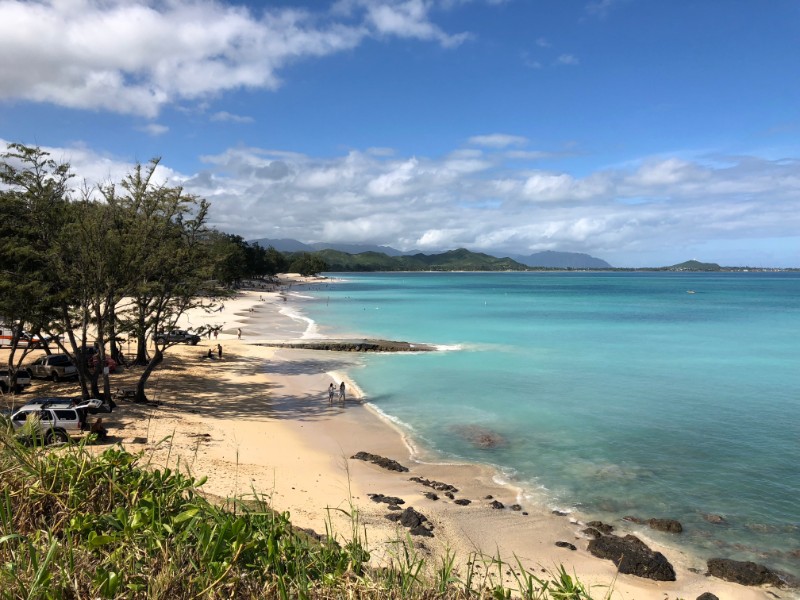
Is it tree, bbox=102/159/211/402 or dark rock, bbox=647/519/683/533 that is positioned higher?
tree, bbox=102/159/211/402

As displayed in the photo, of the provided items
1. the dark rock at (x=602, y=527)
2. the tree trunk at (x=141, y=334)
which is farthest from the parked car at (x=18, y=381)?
the dark rock at (x=602, y=527)

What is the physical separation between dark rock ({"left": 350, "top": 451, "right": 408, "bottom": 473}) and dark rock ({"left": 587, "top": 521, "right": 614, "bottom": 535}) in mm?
6448

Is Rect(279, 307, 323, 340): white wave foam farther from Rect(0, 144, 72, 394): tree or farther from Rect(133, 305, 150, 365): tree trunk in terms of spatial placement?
Rect(0, 144, 72, 394): tree

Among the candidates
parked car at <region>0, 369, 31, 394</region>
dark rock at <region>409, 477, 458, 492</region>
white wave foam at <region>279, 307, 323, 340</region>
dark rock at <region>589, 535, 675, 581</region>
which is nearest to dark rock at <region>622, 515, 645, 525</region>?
dark rock at <region>589, 535, 675, 581</region>

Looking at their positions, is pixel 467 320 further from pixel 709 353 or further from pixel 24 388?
pixel 24 388

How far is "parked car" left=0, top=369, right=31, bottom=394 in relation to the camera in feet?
75.7

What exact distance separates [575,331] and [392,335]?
23.0m

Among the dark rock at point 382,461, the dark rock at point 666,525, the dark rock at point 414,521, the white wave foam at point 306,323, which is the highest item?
the white wave foam at point 306,323

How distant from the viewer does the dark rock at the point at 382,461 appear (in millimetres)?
18031

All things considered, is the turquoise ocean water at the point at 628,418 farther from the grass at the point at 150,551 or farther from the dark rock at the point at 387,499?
the grass at the point at 150,551

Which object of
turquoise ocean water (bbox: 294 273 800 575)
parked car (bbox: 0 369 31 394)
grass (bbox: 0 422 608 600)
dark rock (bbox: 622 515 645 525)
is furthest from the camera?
parked car (bbox: 0 369 31 394)

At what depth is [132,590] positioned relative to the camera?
319cm

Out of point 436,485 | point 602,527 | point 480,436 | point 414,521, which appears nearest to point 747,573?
point 602,527

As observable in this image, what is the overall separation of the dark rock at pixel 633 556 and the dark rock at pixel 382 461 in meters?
7.08
